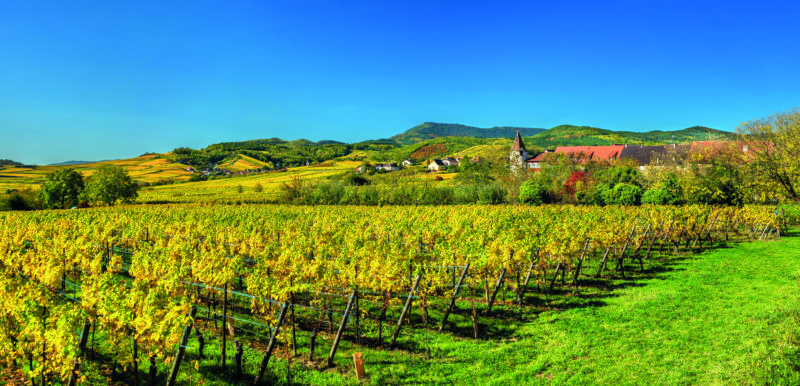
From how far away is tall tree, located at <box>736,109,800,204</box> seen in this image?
18469 millimetres

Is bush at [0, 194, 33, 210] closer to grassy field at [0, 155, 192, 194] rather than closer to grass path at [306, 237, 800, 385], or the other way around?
grassy field at [0, 155, 192, 194]

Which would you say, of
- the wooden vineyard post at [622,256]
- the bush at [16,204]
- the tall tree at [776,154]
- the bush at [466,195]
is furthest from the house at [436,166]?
the wooden vineyard post at [622,256]

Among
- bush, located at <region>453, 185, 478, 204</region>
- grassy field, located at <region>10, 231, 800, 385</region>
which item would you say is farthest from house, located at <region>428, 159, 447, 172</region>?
grassy field, located at <region>10, 231, 800, 385</region>

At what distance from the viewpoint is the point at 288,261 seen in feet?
36.8

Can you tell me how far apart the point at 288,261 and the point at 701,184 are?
3281 cm

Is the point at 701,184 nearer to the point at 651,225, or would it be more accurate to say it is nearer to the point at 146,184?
the point at 651,225

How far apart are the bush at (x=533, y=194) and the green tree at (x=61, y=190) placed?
60.3 meters

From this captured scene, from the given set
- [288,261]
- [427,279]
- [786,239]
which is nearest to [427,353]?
[427,279]

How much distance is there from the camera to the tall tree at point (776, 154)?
1847 cm

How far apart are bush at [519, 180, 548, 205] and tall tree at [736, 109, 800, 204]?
19.6 m

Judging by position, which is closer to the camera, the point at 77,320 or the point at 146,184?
the point at 77,320

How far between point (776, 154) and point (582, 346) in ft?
63.0

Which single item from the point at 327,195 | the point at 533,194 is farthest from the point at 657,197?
the point at 327,195

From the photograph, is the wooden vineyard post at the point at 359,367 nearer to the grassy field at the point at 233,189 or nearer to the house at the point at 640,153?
the grassy field at the point at 233,189
